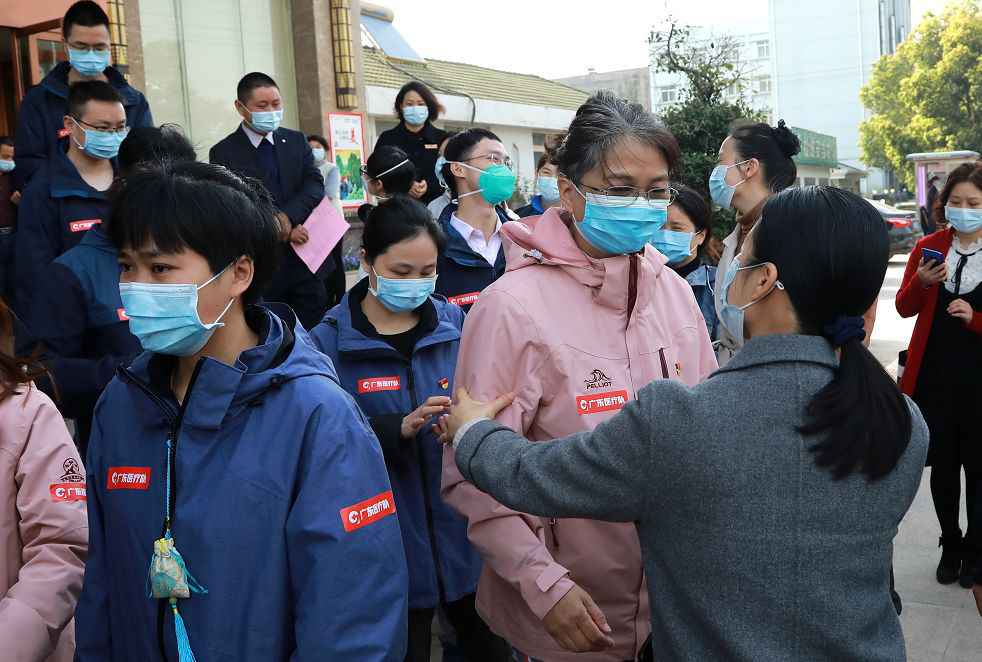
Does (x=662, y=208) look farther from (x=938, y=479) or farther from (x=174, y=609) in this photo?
(x=938, y=479)

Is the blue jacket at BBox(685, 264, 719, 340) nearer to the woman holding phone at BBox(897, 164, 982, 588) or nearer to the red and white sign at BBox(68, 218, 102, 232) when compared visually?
the woman holding phone at BBox(897, 164, 982, 588)

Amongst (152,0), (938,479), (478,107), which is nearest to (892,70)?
(478,107)

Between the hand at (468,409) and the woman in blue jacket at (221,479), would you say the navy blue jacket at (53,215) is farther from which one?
the hand at (468,409)

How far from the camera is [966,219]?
519 centimetres

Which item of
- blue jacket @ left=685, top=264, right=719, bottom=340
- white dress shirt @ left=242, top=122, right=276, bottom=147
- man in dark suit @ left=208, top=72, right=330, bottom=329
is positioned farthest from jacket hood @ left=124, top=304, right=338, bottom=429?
white dress shirt @ left=242, top=122, right=276, bottom=147

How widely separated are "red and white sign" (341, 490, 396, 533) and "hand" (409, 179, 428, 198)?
14.6 feet

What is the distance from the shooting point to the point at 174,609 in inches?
78.9

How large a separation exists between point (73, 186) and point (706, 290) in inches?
125

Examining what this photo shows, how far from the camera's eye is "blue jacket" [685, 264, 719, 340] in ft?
16.0

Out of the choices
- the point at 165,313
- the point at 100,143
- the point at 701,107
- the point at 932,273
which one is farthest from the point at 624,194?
the point at 701,107

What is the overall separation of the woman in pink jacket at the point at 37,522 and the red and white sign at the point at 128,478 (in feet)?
1.52

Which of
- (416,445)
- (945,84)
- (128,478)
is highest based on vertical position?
(945,84)

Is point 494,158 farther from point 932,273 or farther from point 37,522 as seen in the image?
point 37,522

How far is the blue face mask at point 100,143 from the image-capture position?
4.54 metres
